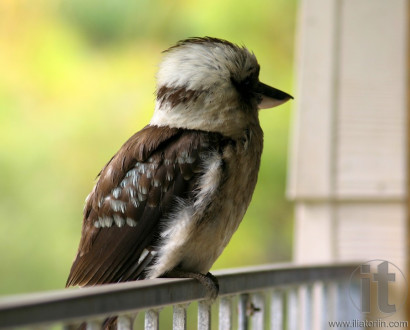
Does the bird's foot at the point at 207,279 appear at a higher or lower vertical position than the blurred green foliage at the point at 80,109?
lower

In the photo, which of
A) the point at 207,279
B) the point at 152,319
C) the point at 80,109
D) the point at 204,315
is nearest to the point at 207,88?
the point at 207,279

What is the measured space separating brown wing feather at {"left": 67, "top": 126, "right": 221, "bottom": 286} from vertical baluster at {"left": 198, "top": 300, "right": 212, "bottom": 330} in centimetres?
34

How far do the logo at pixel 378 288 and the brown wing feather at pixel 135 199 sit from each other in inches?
23.2

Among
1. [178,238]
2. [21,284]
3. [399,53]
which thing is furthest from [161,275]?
[21,284]

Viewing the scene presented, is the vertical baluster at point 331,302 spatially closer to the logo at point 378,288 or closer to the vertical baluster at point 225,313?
the logo at point 378,288

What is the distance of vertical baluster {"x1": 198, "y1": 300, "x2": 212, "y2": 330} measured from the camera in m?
1.48

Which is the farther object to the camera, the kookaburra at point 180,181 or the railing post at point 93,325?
the kookaburra at point 180,181

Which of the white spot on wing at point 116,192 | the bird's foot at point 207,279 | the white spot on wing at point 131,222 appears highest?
the white spot on wing at point 116,192

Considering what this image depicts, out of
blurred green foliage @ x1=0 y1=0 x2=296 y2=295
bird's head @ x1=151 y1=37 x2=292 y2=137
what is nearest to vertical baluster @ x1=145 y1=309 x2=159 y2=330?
bird's head @ x1=151 y1=37 x2=292 y2=137

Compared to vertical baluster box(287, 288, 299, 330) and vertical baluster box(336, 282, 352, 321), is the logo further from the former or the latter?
vertical baluster box(287, 288, 299, 330)

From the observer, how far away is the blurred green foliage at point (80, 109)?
3.87 metres

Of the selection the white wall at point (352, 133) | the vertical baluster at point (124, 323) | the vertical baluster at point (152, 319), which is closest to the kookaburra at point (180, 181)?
the vertical baluster at point (152, 319)

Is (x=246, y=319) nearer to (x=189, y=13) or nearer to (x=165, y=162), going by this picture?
A: (x=165, y=162)

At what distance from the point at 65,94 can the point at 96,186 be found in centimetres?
216
